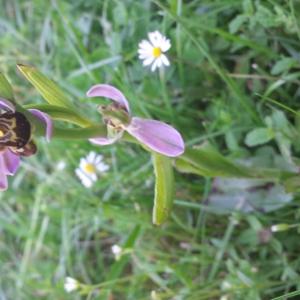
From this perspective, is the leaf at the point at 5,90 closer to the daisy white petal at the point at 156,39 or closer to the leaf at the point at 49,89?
the leaf at the point at 49,89

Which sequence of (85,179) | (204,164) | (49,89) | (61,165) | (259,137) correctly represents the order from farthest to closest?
1. (61,165)
2. (85,179)
3. (259,137)
4. (204,164)
5. (49,89)

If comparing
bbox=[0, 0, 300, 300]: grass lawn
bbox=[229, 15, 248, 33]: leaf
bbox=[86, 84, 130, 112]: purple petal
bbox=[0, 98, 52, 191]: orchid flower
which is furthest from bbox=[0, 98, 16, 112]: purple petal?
bbox=[229, 15, 248, 33]: leaf

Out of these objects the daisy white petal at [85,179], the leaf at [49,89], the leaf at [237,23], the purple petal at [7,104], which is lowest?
the purple petal at [7,104]

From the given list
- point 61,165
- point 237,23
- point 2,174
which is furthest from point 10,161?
point 61,165

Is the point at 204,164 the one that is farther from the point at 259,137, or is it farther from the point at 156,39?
the point at 156,39

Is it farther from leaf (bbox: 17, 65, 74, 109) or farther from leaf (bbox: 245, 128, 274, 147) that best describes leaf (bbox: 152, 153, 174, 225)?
leaf (bbox: 245, 128, 274, 147)

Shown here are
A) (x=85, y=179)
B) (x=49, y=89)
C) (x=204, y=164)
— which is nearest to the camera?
(x=49, y=89)

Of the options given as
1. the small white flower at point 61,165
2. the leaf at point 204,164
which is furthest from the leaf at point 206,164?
the small white flower at point 61,165
